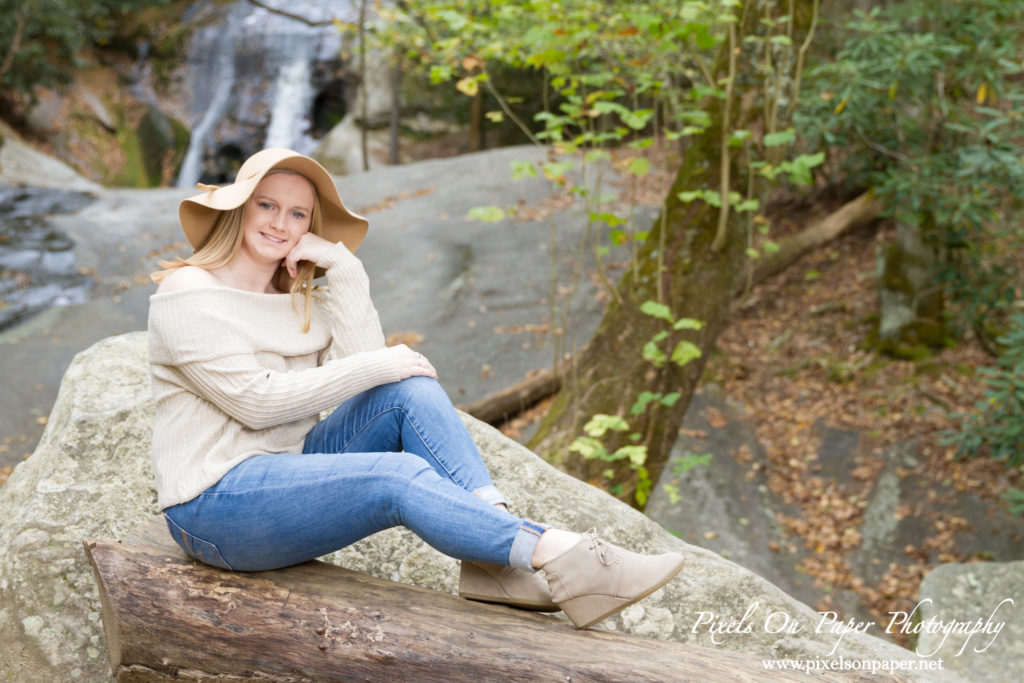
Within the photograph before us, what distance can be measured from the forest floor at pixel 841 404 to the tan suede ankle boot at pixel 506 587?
410 cm

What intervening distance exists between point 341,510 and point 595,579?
747 mm

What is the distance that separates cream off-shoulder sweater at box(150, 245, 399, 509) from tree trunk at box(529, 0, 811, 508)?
99.2 inches

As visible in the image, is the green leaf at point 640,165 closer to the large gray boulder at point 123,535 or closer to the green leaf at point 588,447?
the green leaf at point 588,447

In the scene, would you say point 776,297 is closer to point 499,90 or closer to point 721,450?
point 721,450

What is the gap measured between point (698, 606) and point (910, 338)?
20.1 feet

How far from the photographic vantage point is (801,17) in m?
5.39

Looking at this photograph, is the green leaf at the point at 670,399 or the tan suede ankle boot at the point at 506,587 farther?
the green leaf at the point at 670,399

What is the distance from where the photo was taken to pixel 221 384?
239 centimetres

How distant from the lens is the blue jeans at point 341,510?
7.39 feet

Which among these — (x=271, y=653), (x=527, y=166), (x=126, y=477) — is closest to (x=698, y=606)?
(x=271, y=653)

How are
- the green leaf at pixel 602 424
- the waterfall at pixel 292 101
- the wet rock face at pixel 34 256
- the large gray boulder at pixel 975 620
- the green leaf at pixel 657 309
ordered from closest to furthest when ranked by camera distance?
the large gray boulder at pixel 975 620 → the green leaf at pixel 602 424 → the green leaf at pixel 657 309 → the wet rock face at pixel 34 256 → the waterfall at pixel 292 101

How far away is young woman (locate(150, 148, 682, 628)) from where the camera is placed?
2275mm

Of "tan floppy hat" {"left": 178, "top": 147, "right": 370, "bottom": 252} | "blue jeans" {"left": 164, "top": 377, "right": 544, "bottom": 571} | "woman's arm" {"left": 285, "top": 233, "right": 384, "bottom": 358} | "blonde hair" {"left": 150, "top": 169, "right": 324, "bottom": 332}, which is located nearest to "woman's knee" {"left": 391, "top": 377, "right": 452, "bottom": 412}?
"blue jeans" {"left": 164, "top": 377, "right": 544, "bottom": 571}

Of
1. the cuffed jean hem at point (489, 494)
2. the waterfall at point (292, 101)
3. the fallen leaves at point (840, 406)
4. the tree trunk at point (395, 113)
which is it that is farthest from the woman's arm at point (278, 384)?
the waterfall at point (292, 101)
